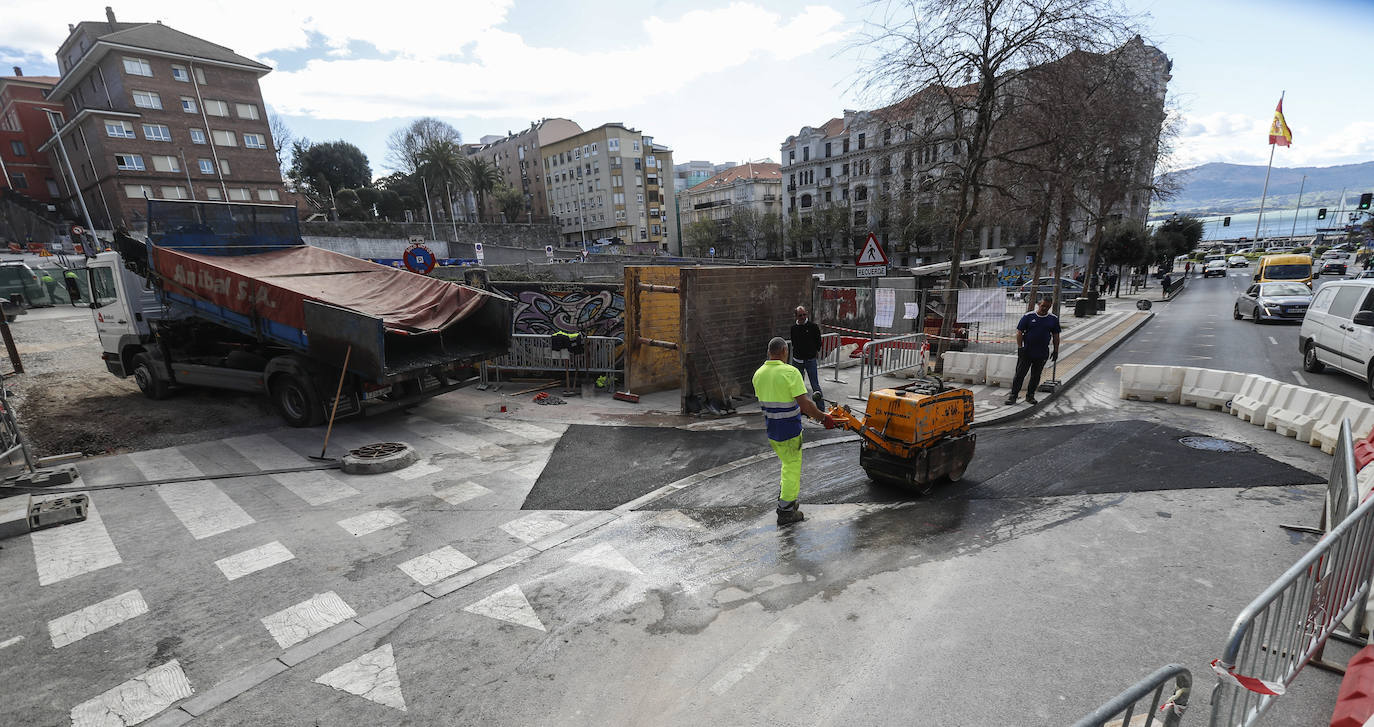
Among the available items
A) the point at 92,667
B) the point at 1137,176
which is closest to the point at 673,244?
the point at 1137,176

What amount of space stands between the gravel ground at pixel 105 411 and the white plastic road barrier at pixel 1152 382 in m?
14.5

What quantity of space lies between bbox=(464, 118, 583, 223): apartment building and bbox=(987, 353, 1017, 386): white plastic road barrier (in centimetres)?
7590

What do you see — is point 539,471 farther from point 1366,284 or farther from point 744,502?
point 1366,284

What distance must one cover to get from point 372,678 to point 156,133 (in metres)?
59.2

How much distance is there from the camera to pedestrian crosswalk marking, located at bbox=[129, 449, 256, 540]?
558 centimetres

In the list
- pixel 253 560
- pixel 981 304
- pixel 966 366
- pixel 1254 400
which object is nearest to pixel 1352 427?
pixel 1254 400

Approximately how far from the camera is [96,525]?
5.55 meters

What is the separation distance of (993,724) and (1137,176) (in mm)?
28830

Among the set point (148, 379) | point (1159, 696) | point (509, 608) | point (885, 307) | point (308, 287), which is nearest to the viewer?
point (1159, 696)

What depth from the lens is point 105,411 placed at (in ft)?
30.3

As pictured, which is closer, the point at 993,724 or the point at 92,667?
the point at 993,724

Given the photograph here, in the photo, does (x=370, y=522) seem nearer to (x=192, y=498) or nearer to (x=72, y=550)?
(x=192, y=498)

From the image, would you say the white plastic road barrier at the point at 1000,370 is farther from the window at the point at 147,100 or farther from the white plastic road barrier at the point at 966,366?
the window at the point at 147,100

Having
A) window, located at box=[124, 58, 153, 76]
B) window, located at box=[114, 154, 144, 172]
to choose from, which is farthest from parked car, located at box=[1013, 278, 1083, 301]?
window, located at box=[124, 58, 153, 76]
